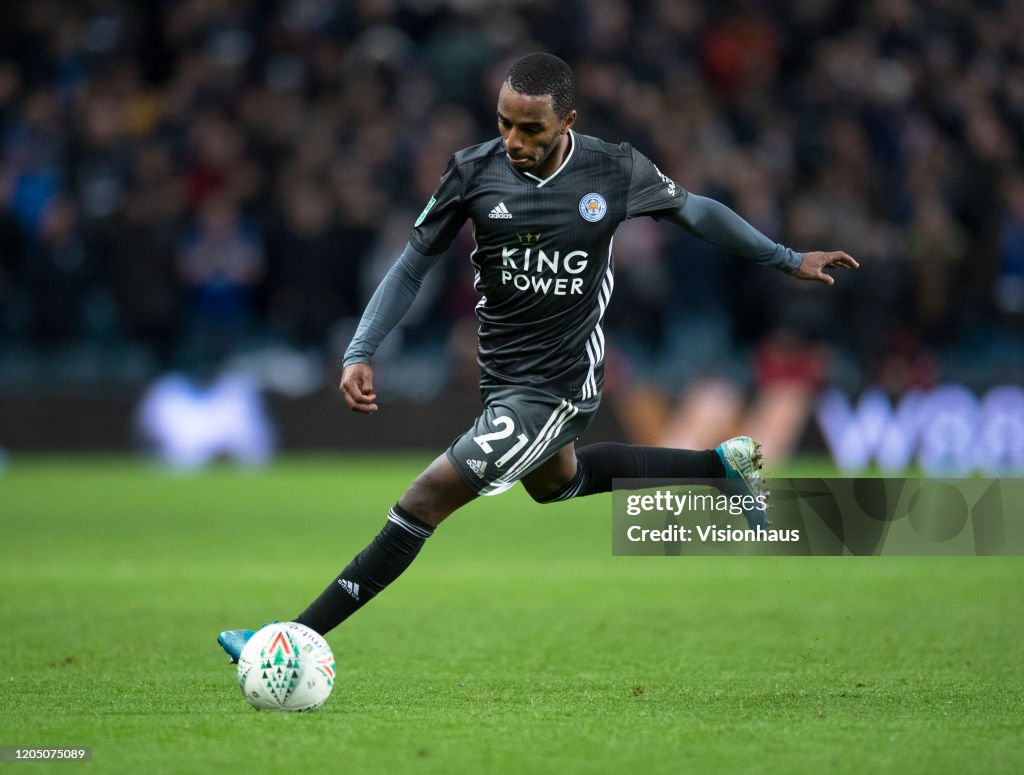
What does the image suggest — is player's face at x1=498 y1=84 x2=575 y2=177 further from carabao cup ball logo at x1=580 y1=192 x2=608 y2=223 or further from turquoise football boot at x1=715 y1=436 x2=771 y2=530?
turquoise football boot at x1=715 y1=436 x2=771 y2=530

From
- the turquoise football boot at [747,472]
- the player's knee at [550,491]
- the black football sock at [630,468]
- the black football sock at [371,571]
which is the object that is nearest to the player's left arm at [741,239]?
the turquoise football boot at [747,472]

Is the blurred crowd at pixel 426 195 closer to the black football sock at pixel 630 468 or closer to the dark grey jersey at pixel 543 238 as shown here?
the black football sock at pixel 630 468

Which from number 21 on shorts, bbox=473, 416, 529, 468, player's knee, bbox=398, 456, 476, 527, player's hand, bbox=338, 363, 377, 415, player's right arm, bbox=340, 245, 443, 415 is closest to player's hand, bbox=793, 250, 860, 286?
number 21 on shorts, bbox=473, 416, 529, 468

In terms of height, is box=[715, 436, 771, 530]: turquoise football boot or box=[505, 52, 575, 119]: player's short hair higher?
box=[505, 52, 575, 119]: player's short hair

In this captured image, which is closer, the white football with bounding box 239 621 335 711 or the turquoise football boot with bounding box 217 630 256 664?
the white football with bounding box 239 621 335 711

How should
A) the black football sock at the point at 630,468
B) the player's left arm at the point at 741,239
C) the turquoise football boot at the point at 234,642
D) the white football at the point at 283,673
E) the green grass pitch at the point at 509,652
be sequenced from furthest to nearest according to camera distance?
1. the black football sock at the point at 630,468
2. the player's left arm at the point at 741,239
3. the turquoise football boot at the point at 234,642
4. the white football at the point at 283,673
5. the green grass pitch at the point at 509,652

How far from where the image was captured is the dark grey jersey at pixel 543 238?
5.75 metres

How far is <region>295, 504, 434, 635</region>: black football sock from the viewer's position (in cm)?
564

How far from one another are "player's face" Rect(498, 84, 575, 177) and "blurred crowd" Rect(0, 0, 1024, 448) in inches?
378

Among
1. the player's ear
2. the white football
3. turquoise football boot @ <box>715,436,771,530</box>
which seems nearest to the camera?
the white football

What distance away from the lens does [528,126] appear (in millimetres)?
5559

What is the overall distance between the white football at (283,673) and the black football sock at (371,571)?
0.29 metres

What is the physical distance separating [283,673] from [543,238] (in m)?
1.91

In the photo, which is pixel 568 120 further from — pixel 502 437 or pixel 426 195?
pixel 426 195
